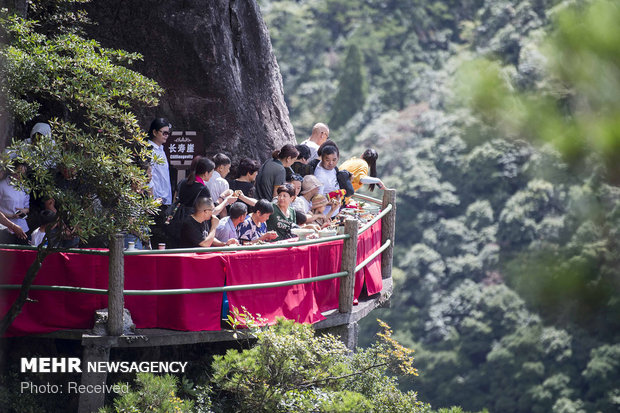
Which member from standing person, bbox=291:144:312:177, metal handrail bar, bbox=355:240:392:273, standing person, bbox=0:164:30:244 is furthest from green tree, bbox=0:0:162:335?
standing person, bbox=291:144:312:177

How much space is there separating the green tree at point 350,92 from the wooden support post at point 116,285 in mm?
36169

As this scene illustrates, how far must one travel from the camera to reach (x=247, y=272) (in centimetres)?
690

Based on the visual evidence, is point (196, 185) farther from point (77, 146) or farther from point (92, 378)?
point (92, 378)

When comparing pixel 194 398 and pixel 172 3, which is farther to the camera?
pixel 172 3

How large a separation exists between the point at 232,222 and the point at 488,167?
29006 millimetres

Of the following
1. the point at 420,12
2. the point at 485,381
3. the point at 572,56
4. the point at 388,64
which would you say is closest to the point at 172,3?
the point at 572,56

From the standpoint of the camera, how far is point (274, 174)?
849 cm

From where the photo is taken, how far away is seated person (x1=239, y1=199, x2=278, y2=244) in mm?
7438

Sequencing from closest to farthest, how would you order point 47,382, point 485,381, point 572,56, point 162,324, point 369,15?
1. point 162,324
2. point 47,382
3. point 572,56
4. point 485,381
5. point 369,15

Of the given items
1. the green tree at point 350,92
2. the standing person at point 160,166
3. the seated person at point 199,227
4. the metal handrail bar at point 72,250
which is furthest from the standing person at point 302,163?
the green tree at point 350,92

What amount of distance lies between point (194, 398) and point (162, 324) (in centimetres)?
65

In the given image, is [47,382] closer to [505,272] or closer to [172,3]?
[172,3]

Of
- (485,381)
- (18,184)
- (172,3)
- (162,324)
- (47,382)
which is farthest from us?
(485,381)

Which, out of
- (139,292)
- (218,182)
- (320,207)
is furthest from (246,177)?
(139,292)
